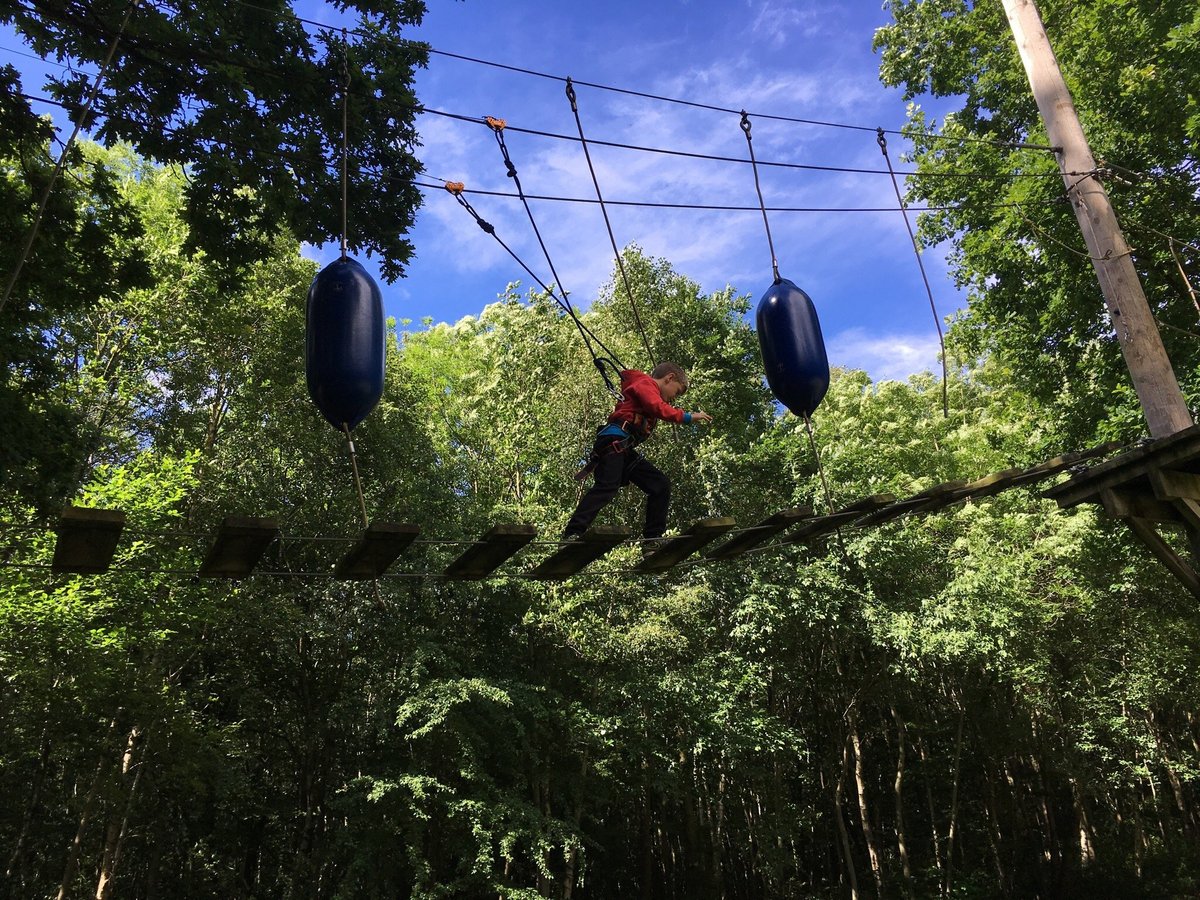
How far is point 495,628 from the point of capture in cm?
1220

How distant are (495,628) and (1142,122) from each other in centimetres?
1008

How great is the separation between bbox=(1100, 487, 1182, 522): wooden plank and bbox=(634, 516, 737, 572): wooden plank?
205 cm

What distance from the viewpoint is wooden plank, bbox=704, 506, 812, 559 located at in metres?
3.86

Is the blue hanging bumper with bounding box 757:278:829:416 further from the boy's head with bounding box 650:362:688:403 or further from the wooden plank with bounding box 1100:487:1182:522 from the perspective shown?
the wooden plank with bounding box 1100:487:1182:522

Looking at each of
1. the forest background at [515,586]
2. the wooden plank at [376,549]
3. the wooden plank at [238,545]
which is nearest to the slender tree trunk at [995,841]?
the forest background at [515,586]

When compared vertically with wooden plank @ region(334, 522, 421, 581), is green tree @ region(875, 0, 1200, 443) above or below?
above

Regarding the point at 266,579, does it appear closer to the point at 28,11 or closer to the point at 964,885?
the point at 28,11

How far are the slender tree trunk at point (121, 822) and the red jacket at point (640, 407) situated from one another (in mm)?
8850

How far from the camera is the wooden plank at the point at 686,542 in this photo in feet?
12.2

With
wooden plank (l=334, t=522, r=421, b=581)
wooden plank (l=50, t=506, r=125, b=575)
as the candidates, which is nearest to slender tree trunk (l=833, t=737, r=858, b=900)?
wooden plank (l=334, t=522, r=421, b=581)

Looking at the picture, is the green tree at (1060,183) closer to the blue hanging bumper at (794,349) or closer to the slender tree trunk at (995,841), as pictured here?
the blue hanging bumper at (794,349)

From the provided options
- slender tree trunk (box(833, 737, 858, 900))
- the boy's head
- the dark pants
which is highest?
the boy's head

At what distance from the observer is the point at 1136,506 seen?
4270 mm

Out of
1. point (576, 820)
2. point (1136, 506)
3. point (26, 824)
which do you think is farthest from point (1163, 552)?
point (26, 824)
